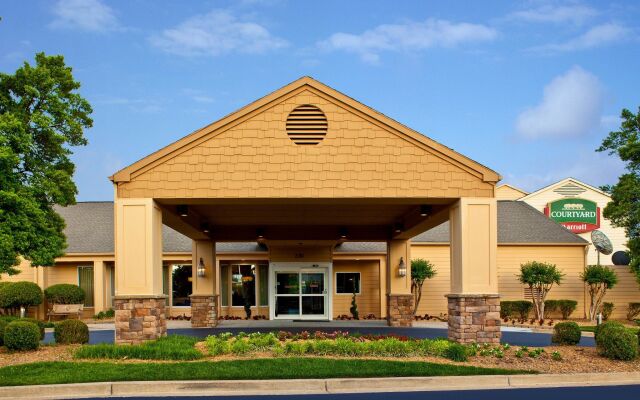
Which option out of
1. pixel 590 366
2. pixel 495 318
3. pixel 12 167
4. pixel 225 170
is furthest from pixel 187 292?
pixel 590 366

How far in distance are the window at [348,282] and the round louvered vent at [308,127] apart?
15499 mm

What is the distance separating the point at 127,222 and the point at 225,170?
2.52 m

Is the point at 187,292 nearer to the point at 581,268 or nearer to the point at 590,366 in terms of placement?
the point at 581,268

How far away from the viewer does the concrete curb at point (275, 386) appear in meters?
11.5

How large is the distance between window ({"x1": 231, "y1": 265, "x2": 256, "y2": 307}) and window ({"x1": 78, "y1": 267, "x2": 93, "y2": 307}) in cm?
641

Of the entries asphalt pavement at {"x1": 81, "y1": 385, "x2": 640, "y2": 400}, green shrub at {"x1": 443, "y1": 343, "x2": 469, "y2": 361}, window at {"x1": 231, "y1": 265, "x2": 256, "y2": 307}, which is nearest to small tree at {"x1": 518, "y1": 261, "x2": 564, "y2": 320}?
window at {"x1": 231, "y1": 265, "x2": 256, "y2": 307}

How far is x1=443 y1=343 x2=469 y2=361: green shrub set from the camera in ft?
46.3

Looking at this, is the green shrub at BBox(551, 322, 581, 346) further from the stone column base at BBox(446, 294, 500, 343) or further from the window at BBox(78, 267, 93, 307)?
the window at BBox(78, 267, 93, 307)

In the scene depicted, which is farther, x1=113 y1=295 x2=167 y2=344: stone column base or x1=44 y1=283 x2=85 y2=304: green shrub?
x1=44 y1=283 x2=85 y2=304: green shrub

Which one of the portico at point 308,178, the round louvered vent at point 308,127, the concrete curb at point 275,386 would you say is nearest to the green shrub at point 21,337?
the portico at point 308,178

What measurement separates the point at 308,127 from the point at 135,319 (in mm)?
5886

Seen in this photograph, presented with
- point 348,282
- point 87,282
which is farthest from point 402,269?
point 87,282

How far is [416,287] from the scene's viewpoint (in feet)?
99.5

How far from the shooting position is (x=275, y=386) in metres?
11.8
